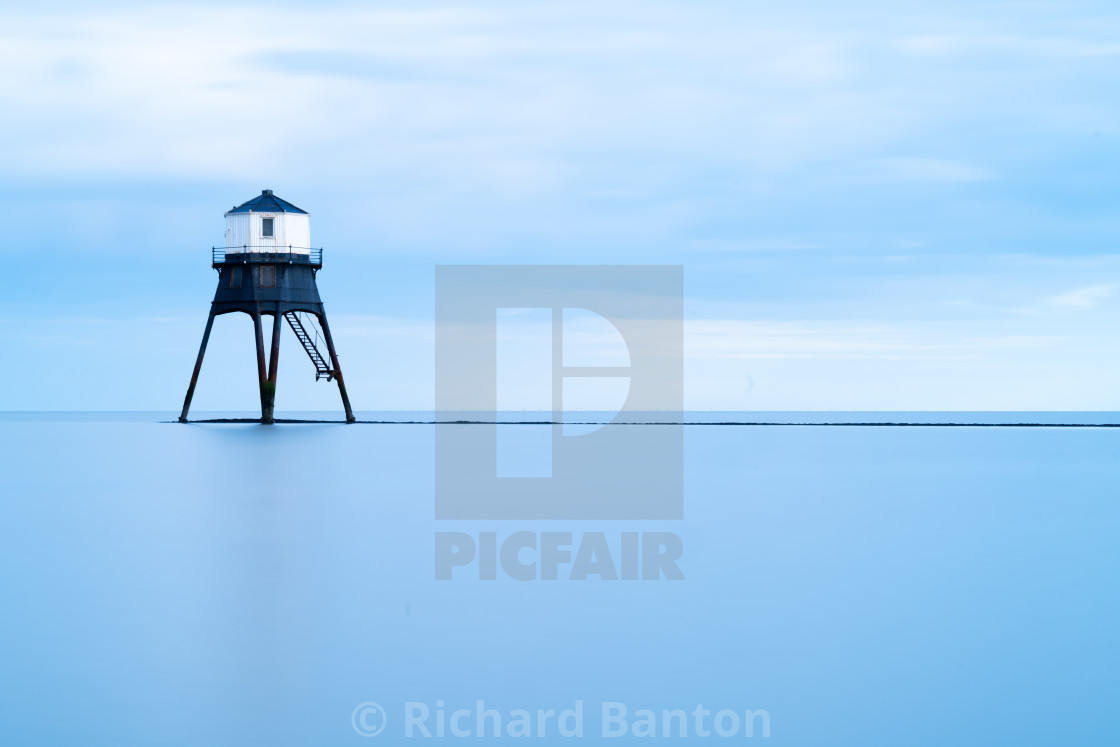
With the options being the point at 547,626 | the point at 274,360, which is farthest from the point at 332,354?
the point at 547,626

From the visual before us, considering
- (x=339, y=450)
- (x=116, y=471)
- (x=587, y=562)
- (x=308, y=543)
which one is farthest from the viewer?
(x=339, y=450)

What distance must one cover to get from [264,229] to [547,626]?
44458 mm

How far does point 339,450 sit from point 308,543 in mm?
33762

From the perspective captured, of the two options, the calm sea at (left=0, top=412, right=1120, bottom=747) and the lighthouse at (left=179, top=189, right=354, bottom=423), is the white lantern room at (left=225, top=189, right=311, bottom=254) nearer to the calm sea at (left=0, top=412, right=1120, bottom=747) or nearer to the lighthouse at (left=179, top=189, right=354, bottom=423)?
the lighthouse at (left=179, top=189, right=354, bottom=423)

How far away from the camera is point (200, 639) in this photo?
14398 mm

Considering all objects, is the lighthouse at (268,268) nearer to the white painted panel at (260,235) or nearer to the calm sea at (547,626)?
the white painted panel at (260,235)

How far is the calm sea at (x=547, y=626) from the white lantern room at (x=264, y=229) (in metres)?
26.3

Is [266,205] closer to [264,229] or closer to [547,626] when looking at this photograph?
[264,229]

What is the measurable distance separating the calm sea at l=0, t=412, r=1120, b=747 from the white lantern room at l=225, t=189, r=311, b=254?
86.2 ft

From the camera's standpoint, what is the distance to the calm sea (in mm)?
11320

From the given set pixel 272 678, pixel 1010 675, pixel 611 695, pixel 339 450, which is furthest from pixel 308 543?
pixel 339 450

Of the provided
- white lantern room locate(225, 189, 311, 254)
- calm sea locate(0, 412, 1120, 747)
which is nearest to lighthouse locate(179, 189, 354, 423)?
white lantern room locate(225, 189, 311, 254)

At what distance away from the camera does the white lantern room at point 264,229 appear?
2218 inches

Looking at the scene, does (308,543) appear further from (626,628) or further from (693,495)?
(693,495)
